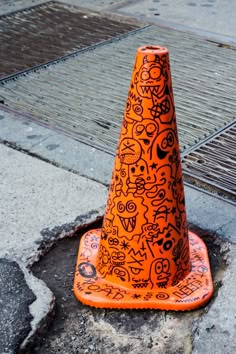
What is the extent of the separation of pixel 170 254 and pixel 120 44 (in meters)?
3.51

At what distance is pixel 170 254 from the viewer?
8.00ft

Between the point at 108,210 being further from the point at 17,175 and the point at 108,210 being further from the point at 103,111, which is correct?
the point at 103,111

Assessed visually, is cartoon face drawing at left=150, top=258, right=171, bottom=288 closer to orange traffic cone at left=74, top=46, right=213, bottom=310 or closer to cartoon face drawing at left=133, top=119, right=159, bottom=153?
orange traffic cone at left=74, top=46, right=213, bottom=310

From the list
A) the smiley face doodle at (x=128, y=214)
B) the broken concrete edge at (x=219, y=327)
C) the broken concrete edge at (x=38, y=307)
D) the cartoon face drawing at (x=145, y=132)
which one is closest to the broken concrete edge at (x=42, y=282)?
the broken concrete edge at (x=38, y=307)

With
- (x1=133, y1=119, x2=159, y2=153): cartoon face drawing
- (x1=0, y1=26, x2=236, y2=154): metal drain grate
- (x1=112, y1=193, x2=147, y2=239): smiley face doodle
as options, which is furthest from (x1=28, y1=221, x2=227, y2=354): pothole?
(x1=0, y1=26, x2=236, y2=154): metal drain grate

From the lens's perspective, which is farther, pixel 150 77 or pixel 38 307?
pixel 38 307

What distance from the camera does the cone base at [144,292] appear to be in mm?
2389

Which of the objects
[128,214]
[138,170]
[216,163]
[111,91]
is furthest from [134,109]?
[111,91]

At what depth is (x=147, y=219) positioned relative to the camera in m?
2.38

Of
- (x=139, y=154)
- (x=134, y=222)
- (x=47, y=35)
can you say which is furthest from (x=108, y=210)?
(x=47, y=35)

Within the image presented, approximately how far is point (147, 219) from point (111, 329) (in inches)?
17.9

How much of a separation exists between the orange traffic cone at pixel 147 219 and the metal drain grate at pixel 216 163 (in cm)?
87

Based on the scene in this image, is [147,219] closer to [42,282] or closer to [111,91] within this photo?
[42,282]

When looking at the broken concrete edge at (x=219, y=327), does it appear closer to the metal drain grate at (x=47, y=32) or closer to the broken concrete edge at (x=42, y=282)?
the broken concrete edge at (x=42, y=282)
